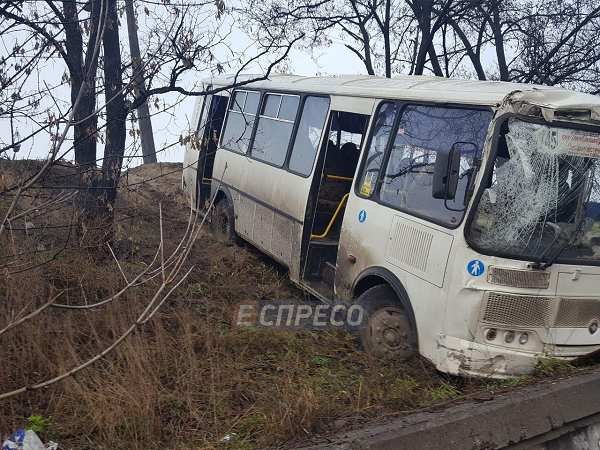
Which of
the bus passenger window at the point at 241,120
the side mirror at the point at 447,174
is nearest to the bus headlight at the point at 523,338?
the side mirror at the point at 447,174

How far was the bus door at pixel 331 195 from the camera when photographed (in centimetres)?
743

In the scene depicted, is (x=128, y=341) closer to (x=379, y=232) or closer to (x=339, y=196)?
(x=379, y=232)

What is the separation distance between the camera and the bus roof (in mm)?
5137

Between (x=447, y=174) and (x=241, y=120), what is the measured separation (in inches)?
212

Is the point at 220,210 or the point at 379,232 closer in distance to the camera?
the point at 379,232

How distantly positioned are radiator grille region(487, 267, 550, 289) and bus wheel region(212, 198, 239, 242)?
17.4ft

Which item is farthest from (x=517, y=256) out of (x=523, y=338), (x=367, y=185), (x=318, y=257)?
(x=318, y=257)

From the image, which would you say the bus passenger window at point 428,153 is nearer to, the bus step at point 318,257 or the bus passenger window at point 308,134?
the bus step at point 318,257

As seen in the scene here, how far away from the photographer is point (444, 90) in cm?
593

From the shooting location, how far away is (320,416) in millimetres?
4242

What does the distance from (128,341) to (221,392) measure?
816 millimetres

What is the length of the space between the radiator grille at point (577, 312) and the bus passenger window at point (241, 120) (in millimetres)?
5114

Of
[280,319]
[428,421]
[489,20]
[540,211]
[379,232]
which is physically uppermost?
[489,20]

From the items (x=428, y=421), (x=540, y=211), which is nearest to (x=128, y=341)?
(x=428, y=421)
